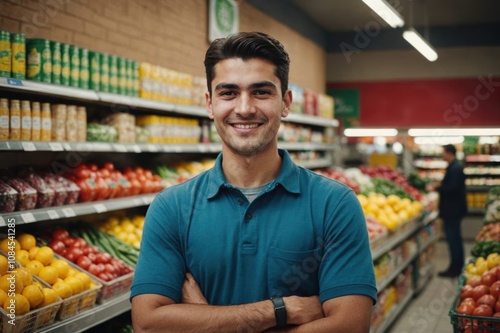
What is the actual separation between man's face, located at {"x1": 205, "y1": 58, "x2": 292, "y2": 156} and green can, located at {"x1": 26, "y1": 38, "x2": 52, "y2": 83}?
6.40 feet

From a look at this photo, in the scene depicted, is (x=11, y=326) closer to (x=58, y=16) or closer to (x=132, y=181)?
(x=132, y=181)

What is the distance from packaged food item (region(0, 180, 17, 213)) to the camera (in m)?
3.21

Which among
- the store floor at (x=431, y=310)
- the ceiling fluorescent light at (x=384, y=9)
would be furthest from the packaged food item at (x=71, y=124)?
the store floor at (x=431, y=310)

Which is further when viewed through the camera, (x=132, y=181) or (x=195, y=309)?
(x=132, y=181)

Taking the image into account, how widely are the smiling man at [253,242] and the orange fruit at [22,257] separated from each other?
155 cm

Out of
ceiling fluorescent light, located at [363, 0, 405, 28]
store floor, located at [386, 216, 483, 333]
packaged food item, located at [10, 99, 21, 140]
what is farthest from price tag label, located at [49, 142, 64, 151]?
store floor, located at [386, 216, 483, 333]

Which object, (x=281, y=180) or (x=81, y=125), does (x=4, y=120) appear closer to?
(x=81, y=125)

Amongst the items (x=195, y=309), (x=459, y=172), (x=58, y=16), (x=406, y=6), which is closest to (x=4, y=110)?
(x=58, y=16)

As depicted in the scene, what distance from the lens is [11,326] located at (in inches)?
107

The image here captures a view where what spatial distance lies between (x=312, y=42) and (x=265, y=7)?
2962 mm

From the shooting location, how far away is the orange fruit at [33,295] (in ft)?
9.53

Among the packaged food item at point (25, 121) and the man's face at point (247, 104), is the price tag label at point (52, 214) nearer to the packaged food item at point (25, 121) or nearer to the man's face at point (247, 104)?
the packaged food item at point (25, 121)

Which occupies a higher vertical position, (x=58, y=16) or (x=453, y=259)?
(x=58, y=16)

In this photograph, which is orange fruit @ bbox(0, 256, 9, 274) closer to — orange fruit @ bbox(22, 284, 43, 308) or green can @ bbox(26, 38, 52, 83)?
orange fruit @ bbox(22, 284, 43, 308)
